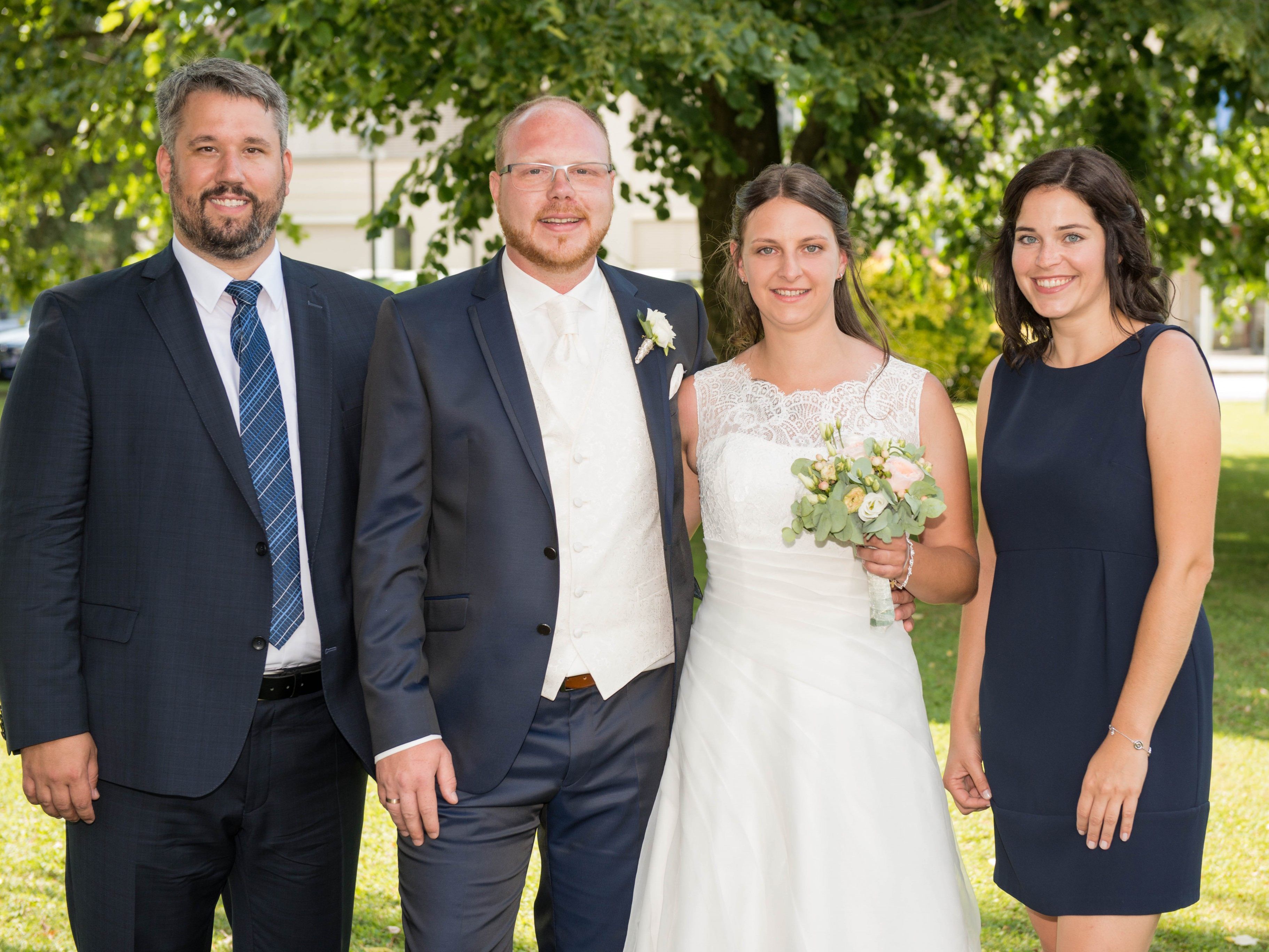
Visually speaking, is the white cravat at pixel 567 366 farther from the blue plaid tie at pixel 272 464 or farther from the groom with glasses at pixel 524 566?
the blue plaid tie at pixel 272 464

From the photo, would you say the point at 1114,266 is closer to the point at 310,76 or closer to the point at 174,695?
the point at 174,695

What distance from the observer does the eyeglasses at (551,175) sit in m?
3.01

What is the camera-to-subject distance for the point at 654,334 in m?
3.08

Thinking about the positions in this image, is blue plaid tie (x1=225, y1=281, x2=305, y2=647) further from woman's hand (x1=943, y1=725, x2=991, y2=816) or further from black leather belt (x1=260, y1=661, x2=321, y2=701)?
woman's hand (x1=943, y1=725, x2=991, y2=816)

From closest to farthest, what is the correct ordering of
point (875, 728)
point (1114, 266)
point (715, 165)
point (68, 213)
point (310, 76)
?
point (1114, 266), point (875, 728), point (310, 76), point (715, 165), point (68, 213)

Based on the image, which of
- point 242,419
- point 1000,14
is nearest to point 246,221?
point 242,419

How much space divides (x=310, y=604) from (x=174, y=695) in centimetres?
38

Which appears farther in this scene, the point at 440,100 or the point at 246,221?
the point at 440,100

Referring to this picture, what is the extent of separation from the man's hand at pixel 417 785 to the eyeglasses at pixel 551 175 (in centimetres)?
137

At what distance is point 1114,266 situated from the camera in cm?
287

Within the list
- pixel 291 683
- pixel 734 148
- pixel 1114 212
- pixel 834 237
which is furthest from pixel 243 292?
pixel 734 148

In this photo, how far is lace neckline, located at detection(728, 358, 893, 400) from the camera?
3.27m

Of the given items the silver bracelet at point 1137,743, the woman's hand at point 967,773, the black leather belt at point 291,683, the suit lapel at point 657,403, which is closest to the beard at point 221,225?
the suit lapel at point 657,403

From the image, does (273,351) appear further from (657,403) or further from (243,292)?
(657,403)
